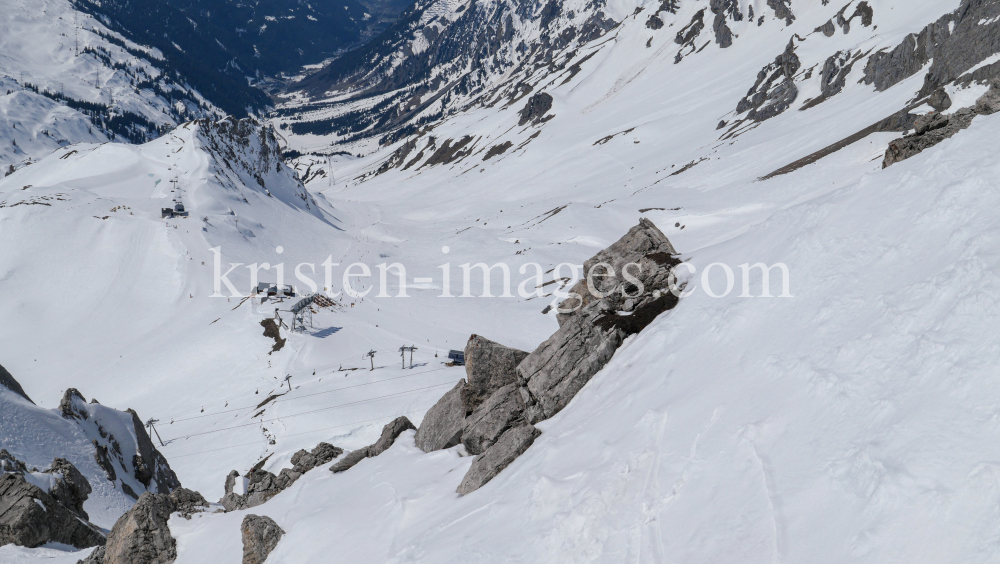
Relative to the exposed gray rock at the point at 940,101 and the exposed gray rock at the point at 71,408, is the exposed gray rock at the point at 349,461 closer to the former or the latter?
the exposed gray rock at the point at 71,408

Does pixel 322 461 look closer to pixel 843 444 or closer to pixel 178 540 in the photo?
pixel 178 540

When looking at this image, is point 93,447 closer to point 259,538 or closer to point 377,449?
point 377,449

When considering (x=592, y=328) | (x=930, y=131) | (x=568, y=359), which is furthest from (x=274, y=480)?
(x=930, y=131)

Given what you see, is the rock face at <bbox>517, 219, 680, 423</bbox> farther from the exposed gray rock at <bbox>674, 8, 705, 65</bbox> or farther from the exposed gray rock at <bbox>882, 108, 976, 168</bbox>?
the exposed gray rock at <bbox>674, 8, 705, 65</bbox>

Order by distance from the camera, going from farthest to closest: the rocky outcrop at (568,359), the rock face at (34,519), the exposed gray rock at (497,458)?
1. the rock face at (34,519)
2. the rocky outcrop at (568,359)
3. the exposed gray rock at (497,458)

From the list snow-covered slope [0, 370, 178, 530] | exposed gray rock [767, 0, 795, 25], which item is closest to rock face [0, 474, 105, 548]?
snow-covered slope [0, 370, 178, 530]

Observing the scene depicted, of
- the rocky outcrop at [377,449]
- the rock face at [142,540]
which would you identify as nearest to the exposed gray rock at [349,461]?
the rocky outcrop at [377,449]
